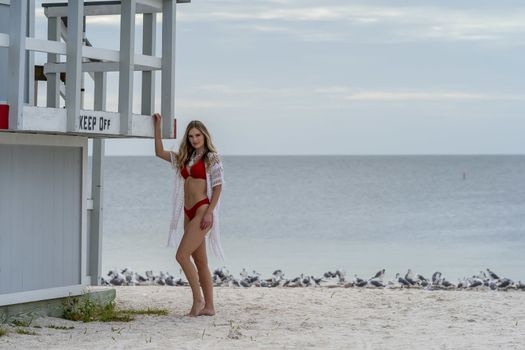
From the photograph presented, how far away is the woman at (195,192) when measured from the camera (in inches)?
426

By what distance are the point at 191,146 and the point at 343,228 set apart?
27.3m

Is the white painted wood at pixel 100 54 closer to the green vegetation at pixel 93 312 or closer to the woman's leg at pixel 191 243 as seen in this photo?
the woman's leg at pixel 191 243

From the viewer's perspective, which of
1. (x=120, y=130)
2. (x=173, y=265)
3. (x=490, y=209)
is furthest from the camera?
(x=490, y=209)

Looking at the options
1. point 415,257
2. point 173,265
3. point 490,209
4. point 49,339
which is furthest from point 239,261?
point 490,209

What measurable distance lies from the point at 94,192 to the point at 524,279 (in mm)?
10795

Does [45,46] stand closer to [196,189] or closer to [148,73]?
[148,73]

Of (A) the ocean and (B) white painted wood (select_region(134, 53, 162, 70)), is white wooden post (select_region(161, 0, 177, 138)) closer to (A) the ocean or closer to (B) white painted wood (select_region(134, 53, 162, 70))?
(B) white painted wood (select_region(134, 53, 162, 70))

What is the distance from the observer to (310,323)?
1087cm

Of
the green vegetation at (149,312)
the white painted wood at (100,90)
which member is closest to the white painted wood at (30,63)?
the white painted wood at (100,90)

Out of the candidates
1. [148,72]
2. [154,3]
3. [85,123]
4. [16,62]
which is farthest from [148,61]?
[16,62]

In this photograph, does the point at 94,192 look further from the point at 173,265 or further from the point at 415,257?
the point at 415,257

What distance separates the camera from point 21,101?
31.1ft

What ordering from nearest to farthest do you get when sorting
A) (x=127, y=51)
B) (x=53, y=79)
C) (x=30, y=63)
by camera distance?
1. (x=127, y=51)
2. (x=30, y=63)
3. (x=53, y=79)

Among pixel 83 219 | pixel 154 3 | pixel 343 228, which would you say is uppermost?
pixel 154 3
